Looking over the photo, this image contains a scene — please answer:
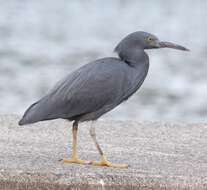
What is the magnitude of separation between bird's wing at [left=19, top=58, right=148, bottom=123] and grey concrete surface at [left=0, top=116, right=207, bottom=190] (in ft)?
1.32

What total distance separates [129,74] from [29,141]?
3.98 ft

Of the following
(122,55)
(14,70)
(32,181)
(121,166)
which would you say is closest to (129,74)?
(122,55)

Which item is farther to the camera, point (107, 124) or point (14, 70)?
point (14, 70)

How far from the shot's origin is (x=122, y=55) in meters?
7.62

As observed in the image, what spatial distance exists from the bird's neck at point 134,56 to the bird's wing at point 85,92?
16cm

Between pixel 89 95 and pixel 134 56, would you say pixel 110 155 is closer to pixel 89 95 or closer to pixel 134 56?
pixel 89 95

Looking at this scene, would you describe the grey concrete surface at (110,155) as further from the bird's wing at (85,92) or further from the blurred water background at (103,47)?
the blurred water background at (103,47)

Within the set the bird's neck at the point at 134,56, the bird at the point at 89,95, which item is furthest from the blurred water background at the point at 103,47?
the bird at the point at 89,95

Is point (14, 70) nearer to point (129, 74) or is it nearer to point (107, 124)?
point (107, 124)

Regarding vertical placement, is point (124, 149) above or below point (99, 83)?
below

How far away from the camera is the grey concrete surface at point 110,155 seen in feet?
23.0

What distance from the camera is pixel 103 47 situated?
20125 mm

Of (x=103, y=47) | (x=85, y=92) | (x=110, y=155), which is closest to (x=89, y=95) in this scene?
(x=85, y=92)

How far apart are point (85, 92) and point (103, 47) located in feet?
41.8
